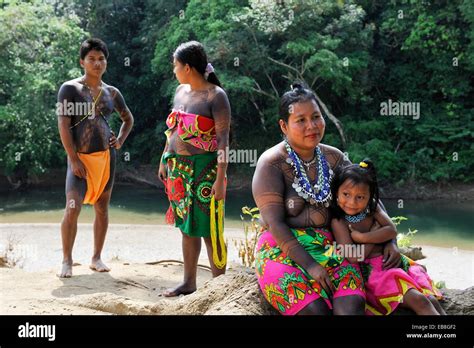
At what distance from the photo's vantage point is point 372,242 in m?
3.26

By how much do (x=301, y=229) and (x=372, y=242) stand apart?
0.36 m

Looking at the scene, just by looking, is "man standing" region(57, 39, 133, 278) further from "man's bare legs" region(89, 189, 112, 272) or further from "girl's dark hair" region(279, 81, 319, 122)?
"girl's dark hair" region(279, 81, 319, 122)

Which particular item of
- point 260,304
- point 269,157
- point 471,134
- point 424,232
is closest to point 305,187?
point 269,157

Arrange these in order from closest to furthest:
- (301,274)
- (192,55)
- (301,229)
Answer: (301,274) < (301,229) < (192,55)

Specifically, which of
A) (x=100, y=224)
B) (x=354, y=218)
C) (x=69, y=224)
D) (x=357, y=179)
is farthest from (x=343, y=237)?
(x=100, y=224)

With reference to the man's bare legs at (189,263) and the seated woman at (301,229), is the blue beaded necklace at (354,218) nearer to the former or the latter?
the seated woman at (301,229)

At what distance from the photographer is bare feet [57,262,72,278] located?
5.45m

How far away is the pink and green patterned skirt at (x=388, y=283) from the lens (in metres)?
3.18

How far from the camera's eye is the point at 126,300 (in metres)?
4.36

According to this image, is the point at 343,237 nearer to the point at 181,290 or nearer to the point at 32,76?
the point at 181,290

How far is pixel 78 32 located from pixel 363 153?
306 inches

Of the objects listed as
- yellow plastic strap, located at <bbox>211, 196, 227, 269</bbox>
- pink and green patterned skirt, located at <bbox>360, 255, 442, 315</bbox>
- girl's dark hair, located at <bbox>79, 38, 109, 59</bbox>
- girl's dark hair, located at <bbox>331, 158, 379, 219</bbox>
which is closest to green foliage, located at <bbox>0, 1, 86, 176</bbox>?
girl's dark hair, located at <bbox>79, 38, 109, 59</bbox>

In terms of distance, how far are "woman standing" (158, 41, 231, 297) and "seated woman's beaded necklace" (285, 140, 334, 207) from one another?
1.43 metres
